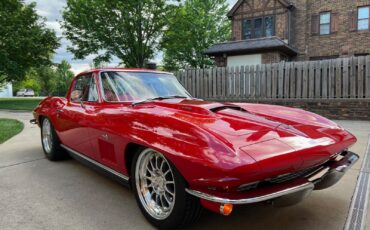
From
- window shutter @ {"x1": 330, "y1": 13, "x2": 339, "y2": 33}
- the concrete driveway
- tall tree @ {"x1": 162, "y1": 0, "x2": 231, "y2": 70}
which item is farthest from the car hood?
tall tree @ {"x1": 162, "y1": 0, "x2": 231, "y2": 70}

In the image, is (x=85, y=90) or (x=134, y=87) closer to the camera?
(x=134, y=87)

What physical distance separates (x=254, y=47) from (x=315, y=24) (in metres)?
5.14

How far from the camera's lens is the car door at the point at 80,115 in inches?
141

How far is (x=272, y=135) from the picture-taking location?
7.66 feet

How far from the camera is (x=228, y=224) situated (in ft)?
8.80

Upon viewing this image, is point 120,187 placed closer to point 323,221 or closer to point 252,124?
point 252,124

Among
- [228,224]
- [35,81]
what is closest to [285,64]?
[228,224]

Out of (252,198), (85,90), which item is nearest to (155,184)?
(252,198)

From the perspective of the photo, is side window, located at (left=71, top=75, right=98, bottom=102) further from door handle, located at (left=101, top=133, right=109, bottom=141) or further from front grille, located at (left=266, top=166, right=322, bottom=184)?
front grille, located at (left=266, top=166, right=322, bottom=184)

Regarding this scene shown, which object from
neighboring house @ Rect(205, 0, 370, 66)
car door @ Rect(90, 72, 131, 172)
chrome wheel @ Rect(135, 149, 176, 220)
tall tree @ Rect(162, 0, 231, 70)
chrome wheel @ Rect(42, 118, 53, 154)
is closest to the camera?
chrome wheel @ Rect(135, 149, 176, 220)

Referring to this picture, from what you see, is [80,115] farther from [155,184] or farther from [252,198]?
[252,198]

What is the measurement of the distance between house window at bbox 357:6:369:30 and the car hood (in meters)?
18.8

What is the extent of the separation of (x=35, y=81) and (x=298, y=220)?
7432 cm

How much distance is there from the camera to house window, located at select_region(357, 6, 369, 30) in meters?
18.6
